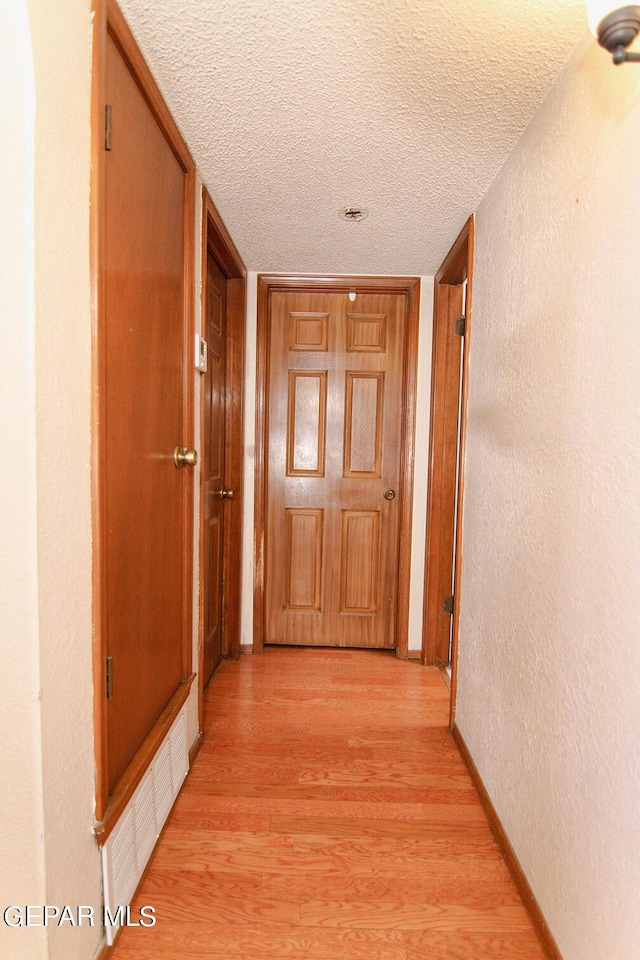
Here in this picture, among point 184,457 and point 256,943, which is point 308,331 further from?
point 256,943

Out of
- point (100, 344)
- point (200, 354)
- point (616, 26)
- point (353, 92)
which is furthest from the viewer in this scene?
point (200, 354)

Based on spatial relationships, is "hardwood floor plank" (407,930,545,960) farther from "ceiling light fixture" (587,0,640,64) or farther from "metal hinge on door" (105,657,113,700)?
"ceiling light fixture" (587,0,640,64)

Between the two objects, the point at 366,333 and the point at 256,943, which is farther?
the point at 366,333

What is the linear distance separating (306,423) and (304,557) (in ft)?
2.42

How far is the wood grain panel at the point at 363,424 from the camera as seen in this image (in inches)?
109

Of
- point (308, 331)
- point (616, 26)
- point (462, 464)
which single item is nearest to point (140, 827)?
point (462, 464)

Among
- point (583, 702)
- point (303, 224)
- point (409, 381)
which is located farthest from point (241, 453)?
point (583, 702)

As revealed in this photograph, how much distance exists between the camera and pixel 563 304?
1.16m

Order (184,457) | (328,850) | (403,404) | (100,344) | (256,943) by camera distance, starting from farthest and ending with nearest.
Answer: (403,404), (184,457), (328,850), (256,943), (100,344)

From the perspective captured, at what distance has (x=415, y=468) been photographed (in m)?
2.71

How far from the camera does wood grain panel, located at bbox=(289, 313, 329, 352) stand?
2748mm

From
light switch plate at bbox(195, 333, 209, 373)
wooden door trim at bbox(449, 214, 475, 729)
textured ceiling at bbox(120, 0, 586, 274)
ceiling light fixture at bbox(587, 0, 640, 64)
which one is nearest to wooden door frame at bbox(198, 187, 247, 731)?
textured ceiling at bbox(120, 0, 586, 274)

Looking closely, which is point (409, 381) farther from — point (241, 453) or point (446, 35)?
point (446, 35)

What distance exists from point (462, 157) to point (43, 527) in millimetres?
1556
